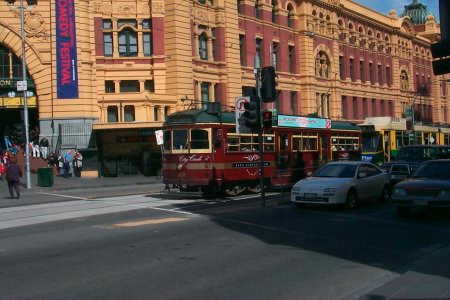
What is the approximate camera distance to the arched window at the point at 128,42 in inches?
1612

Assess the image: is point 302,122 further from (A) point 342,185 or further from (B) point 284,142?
(A) point 342,185

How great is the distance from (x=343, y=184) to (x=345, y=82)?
4432cm

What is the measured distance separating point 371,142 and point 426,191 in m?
20.2

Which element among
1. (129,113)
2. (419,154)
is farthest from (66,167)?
(419,154)

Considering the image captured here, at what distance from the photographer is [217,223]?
1459 centimetres

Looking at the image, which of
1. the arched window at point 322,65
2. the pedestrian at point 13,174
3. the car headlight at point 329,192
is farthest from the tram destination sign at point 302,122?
the arched window at point 322,65

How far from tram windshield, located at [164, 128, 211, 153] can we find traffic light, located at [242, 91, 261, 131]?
10.4 feet

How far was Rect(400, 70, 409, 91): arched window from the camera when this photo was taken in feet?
241

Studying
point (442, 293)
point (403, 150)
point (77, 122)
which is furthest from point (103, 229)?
point (77, 122)

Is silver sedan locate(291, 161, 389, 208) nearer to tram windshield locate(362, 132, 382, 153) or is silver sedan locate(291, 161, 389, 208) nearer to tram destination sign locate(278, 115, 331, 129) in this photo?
tram destination sign locate(278, 115, 331, 129)

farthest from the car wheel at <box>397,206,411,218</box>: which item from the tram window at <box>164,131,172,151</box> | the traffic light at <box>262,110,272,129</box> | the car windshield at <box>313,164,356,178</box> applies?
the tram window at <box>164,131,172,151</box>

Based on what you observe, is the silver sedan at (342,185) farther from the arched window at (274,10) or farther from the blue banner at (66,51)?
the arched window at (274,10)

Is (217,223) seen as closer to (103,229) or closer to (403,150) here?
(103,229)

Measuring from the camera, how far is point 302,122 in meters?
25.9
